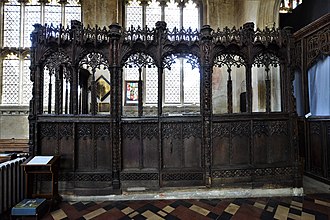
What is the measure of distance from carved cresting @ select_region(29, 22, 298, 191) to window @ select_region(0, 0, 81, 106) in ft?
14.4

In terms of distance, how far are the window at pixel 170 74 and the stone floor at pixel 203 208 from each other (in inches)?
151

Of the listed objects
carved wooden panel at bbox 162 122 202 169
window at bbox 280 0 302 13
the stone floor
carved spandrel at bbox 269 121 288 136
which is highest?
window at bbox 280 0 302 13

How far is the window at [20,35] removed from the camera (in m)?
6.87

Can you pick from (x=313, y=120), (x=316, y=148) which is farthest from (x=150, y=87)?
(x=316, y=148)

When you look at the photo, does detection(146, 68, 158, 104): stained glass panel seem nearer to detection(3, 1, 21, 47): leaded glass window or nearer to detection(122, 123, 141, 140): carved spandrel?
detection(122, 123, 141, 140): carved spandrel

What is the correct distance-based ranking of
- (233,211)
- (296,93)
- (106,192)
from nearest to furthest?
(233,211) → (106,192) → (296,93)

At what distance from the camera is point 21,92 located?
22.5 ft

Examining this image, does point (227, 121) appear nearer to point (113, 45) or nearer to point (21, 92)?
point (113, 45)

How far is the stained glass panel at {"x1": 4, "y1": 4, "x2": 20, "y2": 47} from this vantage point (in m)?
6.98

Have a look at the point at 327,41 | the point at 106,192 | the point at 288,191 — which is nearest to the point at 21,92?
the point at 106,192

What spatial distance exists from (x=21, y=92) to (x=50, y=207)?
5.45 meters

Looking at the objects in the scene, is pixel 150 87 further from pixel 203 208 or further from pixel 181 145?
pixel 203 208

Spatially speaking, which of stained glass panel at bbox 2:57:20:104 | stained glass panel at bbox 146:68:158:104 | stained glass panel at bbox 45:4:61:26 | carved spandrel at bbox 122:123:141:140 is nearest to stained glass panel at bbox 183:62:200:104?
stained glass panel at bbox 146:68:158:104

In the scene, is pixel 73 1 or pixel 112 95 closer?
pixel 112 95
